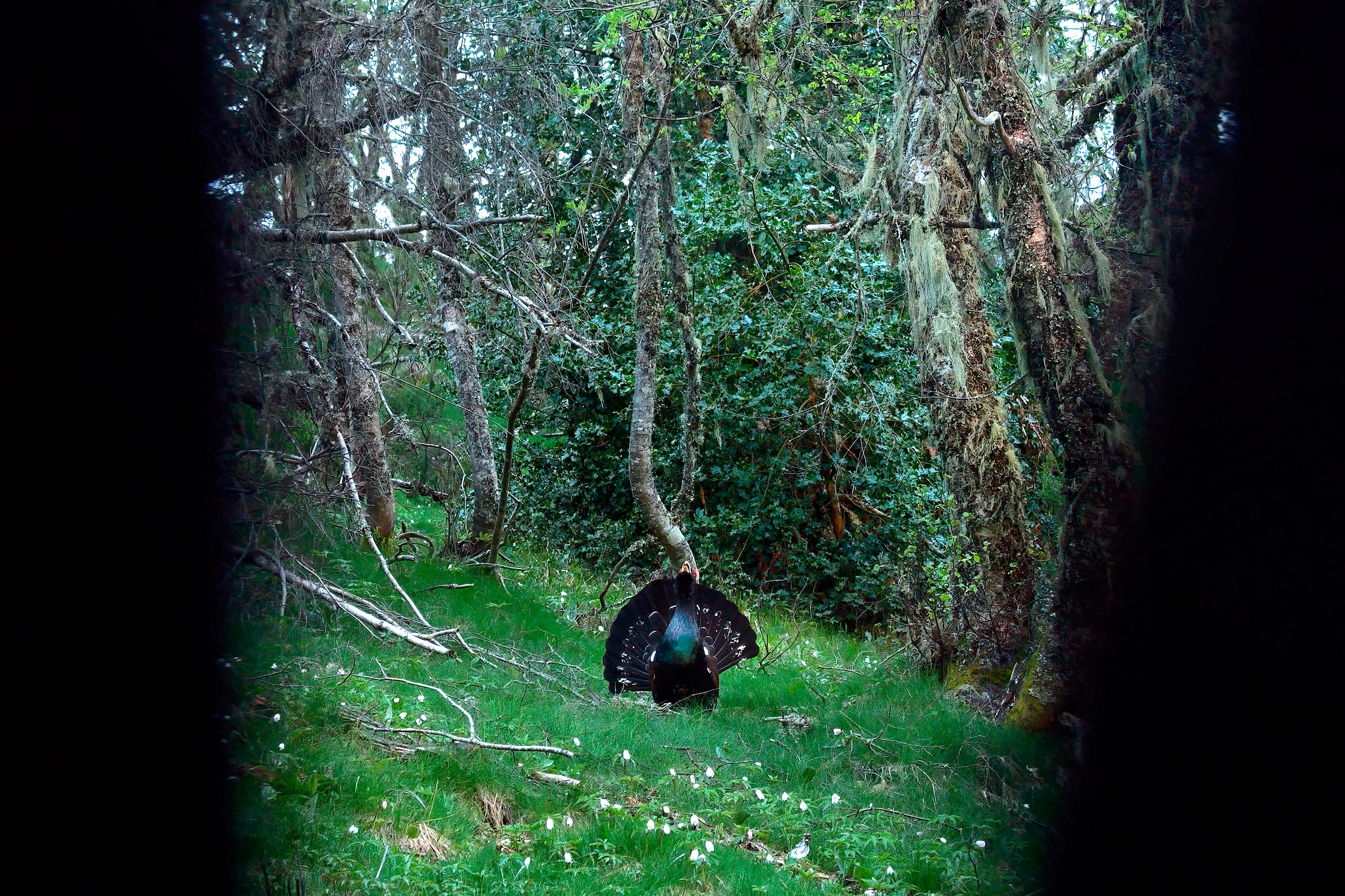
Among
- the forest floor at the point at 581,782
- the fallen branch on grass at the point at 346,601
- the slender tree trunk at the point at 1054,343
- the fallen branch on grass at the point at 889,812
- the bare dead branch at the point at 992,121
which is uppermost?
the bare dead branch at the point at 992,121

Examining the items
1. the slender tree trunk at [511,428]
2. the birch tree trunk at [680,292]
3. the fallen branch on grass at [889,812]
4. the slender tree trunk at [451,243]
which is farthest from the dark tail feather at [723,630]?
the slender tree trunk at [451,243]

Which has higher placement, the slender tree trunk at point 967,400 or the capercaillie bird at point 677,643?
the slender tree trunk at point 967,400

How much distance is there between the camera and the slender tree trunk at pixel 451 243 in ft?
19.3

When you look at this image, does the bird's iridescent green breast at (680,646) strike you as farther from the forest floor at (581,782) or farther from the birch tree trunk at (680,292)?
the birch tree trunk at (680,292)

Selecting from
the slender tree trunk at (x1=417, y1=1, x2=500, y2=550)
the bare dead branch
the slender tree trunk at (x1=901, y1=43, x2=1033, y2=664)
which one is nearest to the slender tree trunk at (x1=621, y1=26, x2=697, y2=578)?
the slender tree trunk at (x1=417, y1=1, x2=500, y2=550)

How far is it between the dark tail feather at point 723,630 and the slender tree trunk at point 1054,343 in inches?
110

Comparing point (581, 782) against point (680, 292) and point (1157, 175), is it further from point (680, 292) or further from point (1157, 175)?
point (680, 292)

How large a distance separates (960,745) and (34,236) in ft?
16.7

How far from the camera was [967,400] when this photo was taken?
6824 mm

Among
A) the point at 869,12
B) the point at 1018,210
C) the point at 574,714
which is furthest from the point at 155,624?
the point at 869,12

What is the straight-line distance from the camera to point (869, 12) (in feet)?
29.3

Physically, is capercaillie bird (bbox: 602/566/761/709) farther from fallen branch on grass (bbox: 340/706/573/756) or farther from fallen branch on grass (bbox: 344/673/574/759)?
fallen branch on grass (bbox: 340/706/573/756)

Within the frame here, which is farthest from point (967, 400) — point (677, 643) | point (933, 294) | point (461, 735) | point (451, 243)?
point (461, 735)

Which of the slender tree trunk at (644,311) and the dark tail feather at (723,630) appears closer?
the dark tail feather at (723,630)
